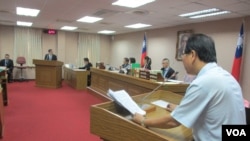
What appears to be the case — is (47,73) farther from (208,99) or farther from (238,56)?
(208,99)

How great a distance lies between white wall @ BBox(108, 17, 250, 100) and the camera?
5.52 meters

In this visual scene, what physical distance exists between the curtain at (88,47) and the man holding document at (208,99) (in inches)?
417

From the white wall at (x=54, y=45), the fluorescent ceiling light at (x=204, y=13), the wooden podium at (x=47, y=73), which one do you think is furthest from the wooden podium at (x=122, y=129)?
the white wall at (x=54, y=45)

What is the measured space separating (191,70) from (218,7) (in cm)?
395

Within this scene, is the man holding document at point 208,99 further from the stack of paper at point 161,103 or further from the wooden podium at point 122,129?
the stack of paper at point 161,103

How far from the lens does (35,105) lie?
528 centimetres

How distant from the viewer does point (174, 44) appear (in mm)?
7629

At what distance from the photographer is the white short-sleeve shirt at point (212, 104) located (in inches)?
42.2

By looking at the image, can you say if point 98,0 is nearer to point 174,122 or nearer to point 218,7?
point 218,7

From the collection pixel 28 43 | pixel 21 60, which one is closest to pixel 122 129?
pixel 21 60

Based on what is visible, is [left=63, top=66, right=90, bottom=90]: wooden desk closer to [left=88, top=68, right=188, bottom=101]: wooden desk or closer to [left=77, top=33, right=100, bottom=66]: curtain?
[left=88, top=68, right=188, bottom=101]: wooden desk

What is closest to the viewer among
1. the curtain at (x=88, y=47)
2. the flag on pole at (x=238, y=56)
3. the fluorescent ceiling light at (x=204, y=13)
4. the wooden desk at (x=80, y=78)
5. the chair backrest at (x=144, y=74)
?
the chair backrest at (x=144, y=74)

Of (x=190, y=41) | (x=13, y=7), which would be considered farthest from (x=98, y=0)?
(x=190, y=41)

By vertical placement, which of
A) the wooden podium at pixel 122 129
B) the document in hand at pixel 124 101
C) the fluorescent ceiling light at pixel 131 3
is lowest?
the wooden podium at pixel 122 129
